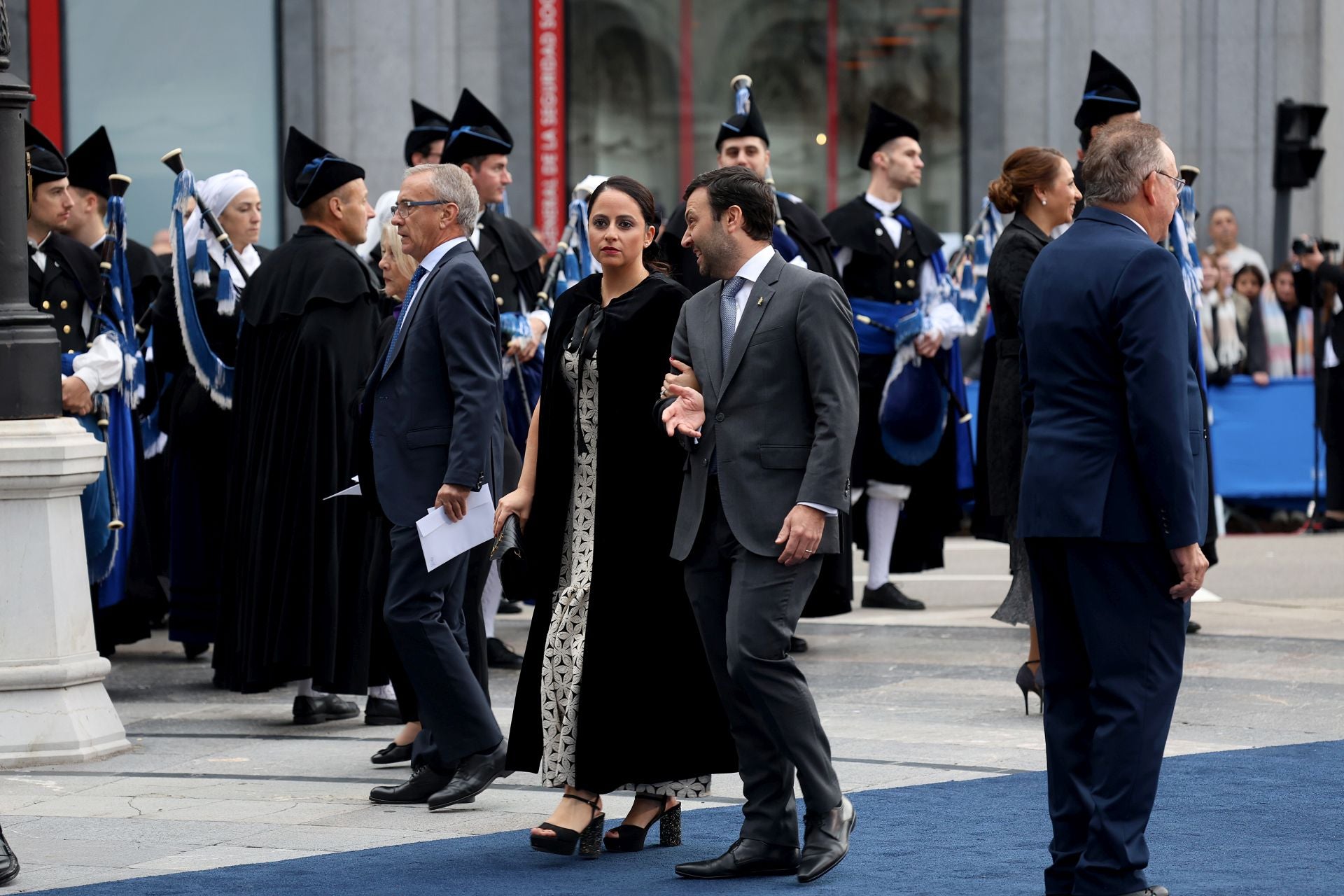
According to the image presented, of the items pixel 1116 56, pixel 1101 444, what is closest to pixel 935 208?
pixel 1116 56

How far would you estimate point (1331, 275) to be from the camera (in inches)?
620

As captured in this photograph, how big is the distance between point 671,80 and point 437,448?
14.6m

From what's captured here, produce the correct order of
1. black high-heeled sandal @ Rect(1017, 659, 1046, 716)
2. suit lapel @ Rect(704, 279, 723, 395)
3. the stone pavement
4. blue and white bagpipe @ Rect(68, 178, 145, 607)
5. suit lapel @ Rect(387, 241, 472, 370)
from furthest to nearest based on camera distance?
1. blue and white bagpipe @ Rect(68, 178, 145, 607)
2. black high-heeled sandal @ Rect(1017, 659, 1046, 716)
3. suit lapel @ Rect(387, 241, 472, 370)
4. the stone pavement
5. suit lapel @ Rect(704, 279, 723, 395)

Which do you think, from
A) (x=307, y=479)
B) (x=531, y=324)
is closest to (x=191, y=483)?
(x=307, y=479)

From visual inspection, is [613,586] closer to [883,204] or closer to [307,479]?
[307,479]

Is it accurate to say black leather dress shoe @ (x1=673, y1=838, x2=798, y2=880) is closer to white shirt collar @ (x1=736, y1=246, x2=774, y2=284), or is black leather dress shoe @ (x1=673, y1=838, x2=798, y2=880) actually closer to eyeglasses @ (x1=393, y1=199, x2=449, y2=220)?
white shirt collar @ (x1=736, y1=246, x2=774, y2=284)

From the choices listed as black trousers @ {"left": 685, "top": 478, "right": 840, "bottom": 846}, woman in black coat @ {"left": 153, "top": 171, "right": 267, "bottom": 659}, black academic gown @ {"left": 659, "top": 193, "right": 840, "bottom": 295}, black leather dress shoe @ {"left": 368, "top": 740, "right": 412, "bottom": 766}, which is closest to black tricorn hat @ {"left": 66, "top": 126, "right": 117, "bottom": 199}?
woman in black coat @ {"left": 153, "top": 171, "right": 267, "bottom": 659}

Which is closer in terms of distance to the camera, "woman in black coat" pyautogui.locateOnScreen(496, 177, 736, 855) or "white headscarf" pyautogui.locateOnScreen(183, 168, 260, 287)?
"woman in black coat" pyautogui.locateOnScreen(496, 177, 736, 855)

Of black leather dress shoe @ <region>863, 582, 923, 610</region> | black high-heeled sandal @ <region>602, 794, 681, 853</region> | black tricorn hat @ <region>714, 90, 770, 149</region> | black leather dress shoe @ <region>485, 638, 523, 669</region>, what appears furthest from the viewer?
black leather dress shoe @ <region>863, 582, 923, 610</region>

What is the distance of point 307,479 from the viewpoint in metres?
8.47

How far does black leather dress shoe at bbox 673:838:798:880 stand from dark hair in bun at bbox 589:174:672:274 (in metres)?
1.75

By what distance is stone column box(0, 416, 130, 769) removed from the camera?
7.70 m

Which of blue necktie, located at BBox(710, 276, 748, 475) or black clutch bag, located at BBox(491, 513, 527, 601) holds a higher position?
blue necktie, located at BBox(710, 276, 748, 475)

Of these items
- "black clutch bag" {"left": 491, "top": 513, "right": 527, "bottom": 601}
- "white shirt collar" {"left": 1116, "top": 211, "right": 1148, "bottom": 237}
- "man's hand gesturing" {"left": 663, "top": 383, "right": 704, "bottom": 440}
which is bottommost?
"black clutch bag" {"left": 491, "top": 513, "right": 527, "bottom": 601}
